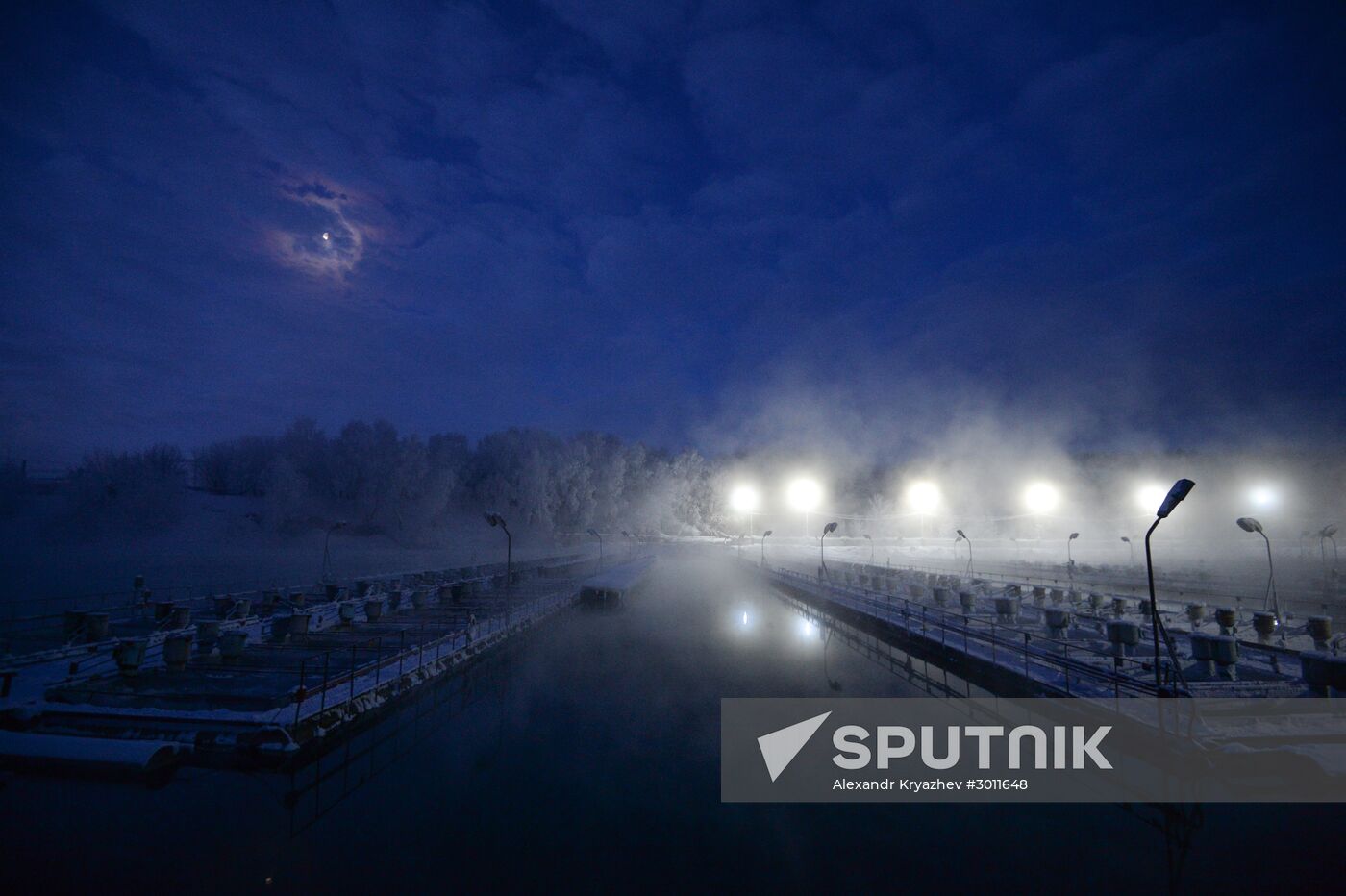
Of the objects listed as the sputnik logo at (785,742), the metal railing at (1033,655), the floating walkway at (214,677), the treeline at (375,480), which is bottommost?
the sputnik logo at (785,742)

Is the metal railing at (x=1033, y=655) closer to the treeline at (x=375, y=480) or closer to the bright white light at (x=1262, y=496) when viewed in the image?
the treeline at (x=375, y=480)

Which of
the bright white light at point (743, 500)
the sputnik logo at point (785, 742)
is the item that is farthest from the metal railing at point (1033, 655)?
the bright white light at point (743, 500)

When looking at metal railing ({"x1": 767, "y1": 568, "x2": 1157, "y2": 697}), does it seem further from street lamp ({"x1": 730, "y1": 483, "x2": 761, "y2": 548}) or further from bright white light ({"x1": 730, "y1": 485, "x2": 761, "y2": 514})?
street lamp ({"x1": 730, "y1": 483, "x2": 761, "y2": 548})

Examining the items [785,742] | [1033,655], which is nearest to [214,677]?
[785,742]

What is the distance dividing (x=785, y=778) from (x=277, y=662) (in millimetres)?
13429

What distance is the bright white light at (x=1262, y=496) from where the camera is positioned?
9784 centimetres

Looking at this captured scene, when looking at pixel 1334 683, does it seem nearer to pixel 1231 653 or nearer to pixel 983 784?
pixel 1231 653

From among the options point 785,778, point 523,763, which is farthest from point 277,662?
point 785,778

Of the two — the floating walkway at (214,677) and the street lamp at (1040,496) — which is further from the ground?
the street lamp at (1040,496)

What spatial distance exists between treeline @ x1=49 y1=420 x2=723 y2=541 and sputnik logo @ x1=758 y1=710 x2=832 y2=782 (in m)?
65.1

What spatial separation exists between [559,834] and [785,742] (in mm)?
5778

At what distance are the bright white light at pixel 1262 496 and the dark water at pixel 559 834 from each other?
419 feet

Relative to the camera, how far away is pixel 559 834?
8.34 metres

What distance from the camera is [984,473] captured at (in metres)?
123
